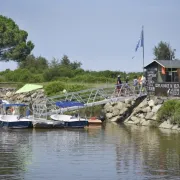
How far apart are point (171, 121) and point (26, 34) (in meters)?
54.7

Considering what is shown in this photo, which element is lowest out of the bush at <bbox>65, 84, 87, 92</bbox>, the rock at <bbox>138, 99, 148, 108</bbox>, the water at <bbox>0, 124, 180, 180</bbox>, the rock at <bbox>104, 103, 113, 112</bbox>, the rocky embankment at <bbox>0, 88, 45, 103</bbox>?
the water at <bbox>0, 124, 180, 180</bbox>

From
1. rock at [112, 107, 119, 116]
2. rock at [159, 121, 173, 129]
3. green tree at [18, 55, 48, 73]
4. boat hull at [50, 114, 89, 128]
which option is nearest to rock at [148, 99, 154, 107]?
rock at [112, 107, 119, 116]

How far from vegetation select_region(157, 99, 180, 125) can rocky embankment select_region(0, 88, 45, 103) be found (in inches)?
906

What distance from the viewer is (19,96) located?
2965 inches

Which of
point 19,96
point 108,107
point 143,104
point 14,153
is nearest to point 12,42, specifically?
point 19,96

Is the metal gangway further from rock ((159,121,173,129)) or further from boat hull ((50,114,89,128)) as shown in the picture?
rock ((159,121,173,129))

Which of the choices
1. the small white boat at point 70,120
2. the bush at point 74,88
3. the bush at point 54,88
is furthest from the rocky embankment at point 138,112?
the bush at point 54,88

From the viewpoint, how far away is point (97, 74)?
9956 centimetres

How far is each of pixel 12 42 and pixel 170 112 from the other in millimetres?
52185

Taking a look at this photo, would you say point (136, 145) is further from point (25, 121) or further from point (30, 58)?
point (30, 58)

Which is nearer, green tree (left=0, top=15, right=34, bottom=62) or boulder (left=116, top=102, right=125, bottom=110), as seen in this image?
boulder (left=116, top=102, right=125, bottom=110)

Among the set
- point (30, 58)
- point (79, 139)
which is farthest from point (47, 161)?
point (30, 58)

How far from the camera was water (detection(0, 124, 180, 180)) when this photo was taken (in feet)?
93.0

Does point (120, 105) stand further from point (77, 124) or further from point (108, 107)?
point (77, 124)
